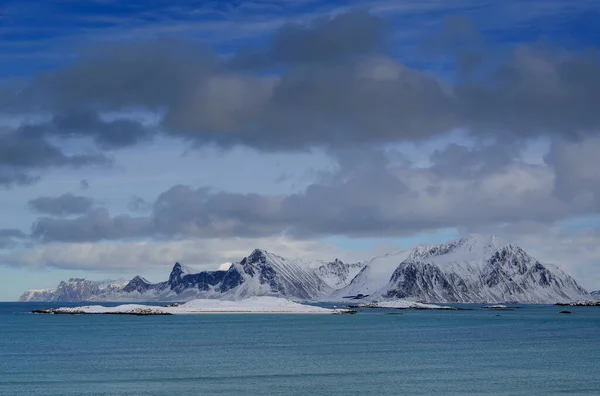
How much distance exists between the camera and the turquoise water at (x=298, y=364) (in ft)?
252

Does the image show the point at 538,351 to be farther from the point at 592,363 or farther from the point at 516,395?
the point at 516,395

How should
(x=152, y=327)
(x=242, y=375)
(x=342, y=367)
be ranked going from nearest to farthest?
(x=242, y=375), (x=342, y=367), (x=152, y=327)

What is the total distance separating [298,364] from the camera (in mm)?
98938

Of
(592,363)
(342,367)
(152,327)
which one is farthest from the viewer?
(152,327)

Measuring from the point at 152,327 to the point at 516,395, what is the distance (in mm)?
123827

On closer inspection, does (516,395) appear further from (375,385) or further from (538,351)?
(538,351)

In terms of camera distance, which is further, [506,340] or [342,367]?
[506,340]

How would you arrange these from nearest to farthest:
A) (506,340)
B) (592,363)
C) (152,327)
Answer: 1. (592,363)
2. (506,340)
3. (152,327)

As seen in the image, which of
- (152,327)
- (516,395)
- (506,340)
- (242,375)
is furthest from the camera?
(152,327)

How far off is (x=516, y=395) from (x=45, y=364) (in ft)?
180

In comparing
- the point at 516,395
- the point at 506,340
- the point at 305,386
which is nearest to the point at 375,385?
the point at 305,386

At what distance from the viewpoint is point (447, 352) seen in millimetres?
116125

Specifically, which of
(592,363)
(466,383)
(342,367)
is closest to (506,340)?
(592,363)

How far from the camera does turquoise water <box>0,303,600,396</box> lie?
252 ft
